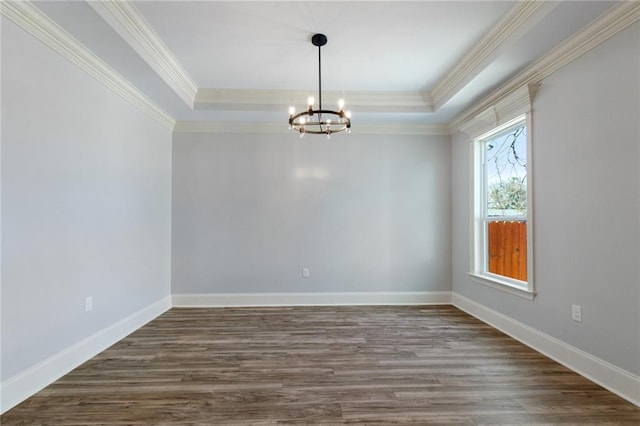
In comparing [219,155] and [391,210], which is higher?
[219,155]

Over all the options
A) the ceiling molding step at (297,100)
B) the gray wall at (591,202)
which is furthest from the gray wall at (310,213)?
the gray wall at (591,202)

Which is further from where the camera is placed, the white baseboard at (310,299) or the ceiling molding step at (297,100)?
the white baseboard at (310,299)

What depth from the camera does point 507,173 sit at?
360 centimetres

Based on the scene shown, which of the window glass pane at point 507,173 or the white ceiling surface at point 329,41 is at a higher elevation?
the white ceiling surface at point 329,41

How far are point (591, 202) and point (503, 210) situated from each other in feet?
4.34

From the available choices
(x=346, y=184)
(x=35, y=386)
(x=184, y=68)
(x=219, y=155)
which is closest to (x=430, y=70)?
(x=346, y=184)

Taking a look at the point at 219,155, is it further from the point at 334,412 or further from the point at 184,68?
the point at 334,412

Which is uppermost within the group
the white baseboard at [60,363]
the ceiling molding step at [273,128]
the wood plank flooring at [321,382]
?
the ceiling molding step at [273,128]

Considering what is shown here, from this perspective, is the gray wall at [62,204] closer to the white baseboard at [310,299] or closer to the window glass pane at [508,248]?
the white baseboard at [310,299]

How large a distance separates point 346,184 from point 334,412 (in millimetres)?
3155

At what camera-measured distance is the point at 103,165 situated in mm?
2965

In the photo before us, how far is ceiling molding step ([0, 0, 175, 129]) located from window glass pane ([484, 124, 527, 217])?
4116 millimetres

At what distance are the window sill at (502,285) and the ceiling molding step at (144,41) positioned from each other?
13.6 feet

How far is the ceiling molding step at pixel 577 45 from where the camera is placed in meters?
2.08
